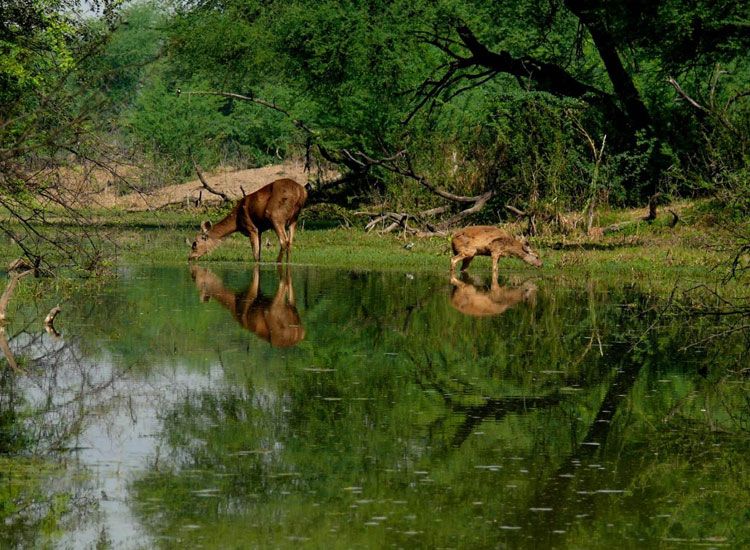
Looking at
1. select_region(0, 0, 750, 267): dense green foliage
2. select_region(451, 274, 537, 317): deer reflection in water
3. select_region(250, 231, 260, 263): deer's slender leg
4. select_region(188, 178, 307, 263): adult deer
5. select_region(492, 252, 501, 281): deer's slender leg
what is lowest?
select_region(451, 274, 537, 317): deer reflection in water

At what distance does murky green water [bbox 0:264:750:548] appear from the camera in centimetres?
816

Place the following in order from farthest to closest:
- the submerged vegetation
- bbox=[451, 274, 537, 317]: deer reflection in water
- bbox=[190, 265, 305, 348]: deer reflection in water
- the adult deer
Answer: the adult deer → bbox=[451, 274, 537, 317]: deer reflection in water → bbox=[190, 265, 305, 348]: deer reflection in water → the submerged vegetation

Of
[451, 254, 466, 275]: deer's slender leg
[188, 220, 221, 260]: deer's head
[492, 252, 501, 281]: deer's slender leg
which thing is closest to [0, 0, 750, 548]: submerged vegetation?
[492, 252, 501, 281]: deer's slender leg

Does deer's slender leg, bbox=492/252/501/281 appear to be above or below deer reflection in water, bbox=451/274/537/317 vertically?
above

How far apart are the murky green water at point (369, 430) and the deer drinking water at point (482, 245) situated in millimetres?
5629

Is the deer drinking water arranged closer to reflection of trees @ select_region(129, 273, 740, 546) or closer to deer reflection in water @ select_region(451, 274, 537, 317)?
deer reflection in water @ select_region(451, 274, 537, 317)

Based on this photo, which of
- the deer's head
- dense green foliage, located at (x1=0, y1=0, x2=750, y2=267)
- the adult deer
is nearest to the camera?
the deer's head

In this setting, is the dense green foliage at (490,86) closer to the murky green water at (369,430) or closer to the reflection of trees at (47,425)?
the murky green water at (369,430)

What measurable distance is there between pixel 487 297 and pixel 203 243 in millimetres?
8863

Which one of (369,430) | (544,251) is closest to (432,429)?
(369,430)

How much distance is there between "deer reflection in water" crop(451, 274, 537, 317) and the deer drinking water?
664mm

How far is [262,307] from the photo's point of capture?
19.6 meters

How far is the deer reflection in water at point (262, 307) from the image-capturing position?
1689 cm

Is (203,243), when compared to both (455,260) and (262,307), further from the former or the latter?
(262,307)
